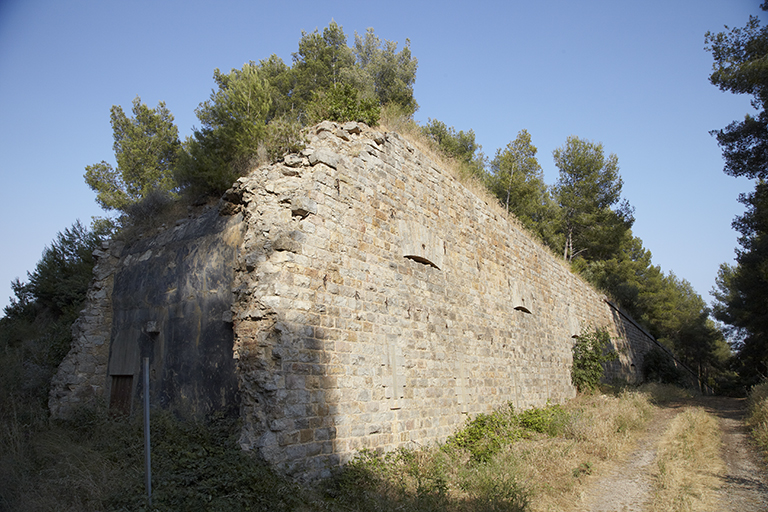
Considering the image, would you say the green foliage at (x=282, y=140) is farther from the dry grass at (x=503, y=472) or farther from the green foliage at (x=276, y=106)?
the dry grass at (x=503, y=472)

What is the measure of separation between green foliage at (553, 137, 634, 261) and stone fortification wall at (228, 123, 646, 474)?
17.0 metres

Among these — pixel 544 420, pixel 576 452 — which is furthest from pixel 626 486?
pixel 544 420

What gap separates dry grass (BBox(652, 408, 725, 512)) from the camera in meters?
4.91

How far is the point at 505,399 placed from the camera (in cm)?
884

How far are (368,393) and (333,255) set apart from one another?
1.75 m

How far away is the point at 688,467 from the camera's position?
246 inches

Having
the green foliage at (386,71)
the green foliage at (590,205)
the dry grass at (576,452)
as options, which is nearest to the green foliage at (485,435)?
the dry grass at (576,452)

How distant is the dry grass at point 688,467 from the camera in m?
→ 4.91

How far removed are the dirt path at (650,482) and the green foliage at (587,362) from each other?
A: 421 centimetres

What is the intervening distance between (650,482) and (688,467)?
100 cm

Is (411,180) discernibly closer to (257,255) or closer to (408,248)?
(408,248)

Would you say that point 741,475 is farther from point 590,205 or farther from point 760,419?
point 590,205

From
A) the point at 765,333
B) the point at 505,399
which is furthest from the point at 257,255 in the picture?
the point at 765,333

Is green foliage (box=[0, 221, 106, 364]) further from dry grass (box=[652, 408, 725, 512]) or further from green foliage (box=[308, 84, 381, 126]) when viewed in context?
dry grass (box=[652, 408, 725, 512])
